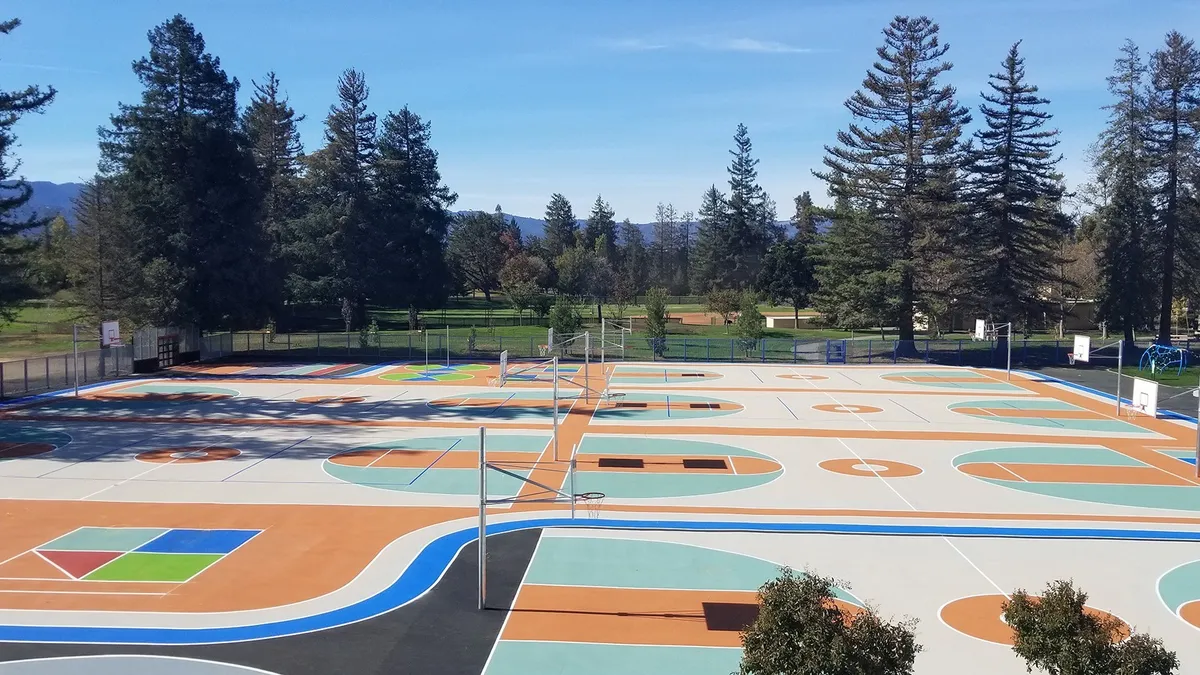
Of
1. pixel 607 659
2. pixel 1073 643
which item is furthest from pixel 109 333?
pixel 1073 643

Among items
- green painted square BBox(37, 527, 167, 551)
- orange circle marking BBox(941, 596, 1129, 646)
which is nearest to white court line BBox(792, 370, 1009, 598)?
orange circle marking BBox(941, 596, 1129, 646)

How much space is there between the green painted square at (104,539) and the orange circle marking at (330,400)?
17875 mm

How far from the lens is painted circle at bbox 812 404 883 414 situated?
113 feet

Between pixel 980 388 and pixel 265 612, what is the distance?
36.4 metres

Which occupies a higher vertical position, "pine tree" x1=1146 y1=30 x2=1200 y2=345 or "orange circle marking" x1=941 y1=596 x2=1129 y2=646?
"pine tree" x1=1146 y1=30 x2=1200 y2=345

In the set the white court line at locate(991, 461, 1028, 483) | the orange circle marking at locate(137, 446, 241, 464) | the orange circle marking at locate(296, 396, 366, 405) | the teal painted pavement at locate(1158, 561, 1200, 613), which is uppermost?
the orange circle marking at locate(296, 396, 366, 405)

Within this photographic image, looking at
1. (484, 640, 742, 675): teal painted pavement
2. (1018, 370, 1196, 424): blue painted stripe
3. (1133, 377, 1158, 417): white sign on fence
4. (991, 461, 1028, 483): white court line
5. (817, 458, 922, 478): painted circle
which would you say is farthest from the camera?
(1018, 370, 1196, 424): blue painted stripe

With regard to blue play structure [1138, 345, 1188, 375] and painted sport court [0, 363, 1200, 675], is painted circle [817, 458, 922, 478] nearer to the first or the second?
painted sport court [0, 363, 1200, 675]

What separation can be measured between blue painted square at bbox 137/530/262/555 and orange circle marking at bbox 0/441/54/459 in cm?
1053

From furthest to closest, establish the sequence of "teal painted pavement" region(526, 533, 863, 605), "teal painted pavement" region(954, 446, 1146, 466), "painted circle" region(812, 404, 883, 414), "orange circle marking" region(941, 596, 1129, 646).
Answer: "painted circle" region(812, 404, 883, 414), "teal painted pavement" region(954, 446, 1146, 466), "teal painted pavement" region(526, 533, 863, 605), "orange circle marking" region(941, 596, 1129, 646)

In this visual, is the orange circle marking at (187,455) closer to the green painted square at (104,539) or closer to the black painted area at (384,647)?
the green painted square at (104,539)

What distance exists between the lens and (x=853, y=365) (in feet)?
171

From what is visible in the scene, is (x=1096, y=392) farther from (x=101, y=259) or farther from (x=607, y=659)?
(x=101, y=259)

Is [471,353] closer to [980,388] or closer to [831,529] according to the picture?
[980,388]
